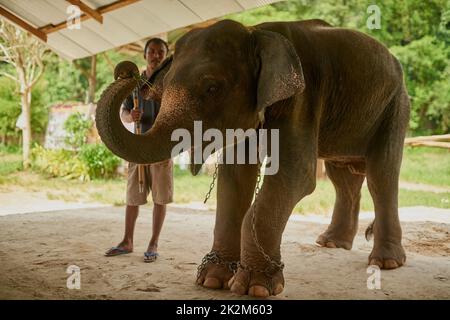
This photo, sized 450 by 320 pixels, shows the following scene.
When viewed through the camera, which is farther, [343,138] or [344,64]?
[343,138]

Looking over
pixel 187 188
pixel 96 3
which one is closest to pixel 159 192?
Answer: pixel 96 3

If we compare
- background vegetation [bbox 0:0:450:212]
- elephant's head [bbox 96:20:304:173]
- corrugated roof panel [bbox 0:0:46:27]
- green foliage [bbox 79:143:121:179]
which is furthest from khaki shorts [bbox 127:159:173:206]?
green foliage [bbox 79:143:121:179]

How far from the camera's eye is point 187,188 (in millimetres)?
11391

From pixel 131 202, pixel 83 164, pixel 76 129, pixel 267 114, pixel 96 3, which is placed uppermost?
pixel 96 3

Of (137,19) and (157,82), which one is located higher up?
(137,19)

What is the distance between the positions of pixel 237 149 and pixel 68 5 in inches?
171

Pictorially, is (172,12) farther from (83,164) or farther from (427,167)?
(427,167)

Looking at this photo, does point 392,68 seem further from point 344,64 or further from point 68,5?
point 68,5

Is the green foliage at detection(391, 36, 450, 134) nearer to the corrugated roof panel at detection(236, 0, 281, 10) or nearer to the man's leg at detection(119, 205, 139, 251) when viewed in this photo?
the corrugated roof panel at detection(236, 0, 281, 10)

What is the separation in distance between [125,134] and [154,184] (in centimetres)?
176

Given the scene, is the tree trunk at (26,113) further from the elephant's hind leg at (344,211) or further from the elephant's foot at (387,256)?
the elephant's foot at (387,256)

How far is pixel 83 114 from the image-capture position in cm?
1488

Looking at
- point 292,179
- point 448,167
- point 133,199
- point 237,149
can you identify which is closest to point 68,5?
point 133,199

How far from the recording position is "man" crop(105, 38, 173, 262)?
448 cm
